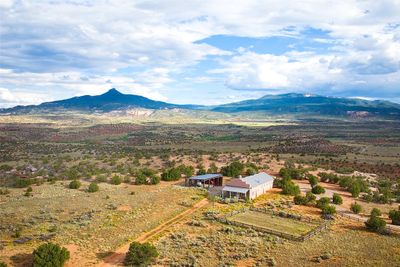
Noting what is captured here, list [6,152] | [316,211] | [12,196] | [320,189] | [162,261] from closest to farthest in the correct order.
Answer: [162,261] → [316,211] → [12,196] → [320,189] → [6,152]

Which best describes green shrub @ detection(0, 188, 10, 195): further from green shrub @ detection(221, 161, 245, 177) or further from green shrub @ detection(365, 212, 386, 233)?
green shrub @ detection(365, 212, 386, 233)

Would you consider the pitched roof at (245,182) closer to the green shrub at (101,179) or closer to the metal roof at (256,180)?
the metal roof at (256,180)

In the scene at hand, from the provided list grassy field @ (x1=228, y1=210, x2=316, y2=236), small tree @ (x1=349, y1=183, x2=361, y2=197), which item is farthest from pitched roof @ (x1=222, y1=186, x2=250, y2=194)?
small tree @ (x1=349, y1=183, x2=361, y2=197)

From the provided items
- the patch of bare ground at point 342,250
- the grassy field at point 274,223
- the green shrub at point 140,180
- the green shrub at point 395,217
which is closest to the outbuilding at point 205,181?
the green shrub at point 140,180

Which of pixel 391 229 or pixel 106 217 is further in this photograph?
pixel 106 217

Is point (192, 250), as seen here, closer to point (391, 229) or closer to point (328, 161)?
point (391, 229)

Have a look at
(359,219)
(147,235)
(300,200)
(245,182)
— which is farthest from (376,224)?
(147,235)

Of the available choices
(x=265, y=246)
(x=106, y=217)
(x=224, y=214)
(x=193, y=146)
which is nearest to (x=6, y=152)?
(x=193, y=146)
